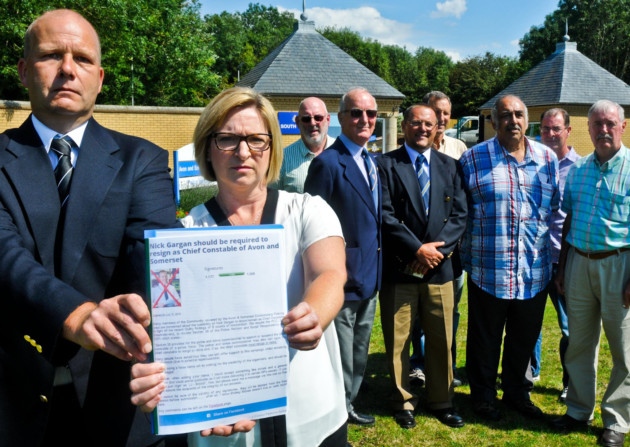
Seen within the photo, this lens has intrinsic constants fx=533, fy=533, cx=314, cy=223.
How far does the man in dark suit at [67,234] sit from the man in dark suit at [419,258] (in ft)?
9.43

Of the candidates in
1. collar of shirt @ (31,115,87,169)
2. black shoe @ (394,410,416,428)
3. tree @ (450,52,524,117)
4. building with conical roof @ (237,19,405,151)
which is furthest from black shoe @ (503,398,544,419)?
tree @ (450,52,524,117)

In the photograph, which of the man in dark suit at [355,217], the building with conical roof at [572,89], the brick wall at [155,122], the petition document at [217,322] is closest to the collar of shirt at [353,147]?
the man in dark suit at [355,217]

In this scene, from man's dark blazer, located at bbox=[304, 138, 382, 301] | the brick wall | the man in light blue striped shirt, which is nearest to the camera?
the man in light blue striped shirt

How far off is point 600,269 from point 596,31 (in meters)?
60.9

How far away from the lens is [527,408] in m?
4.67

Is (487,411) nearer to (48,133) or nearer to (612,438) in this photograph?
(612,438)

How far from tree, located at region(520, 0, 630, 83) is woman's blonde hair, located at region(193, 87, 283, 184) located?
190ft

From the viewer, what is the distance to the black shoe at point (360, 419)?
459cm

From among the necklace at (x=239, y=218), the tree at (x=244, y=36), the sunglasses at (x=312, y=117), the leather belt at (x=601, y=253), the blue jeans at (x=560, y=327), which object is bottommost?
the blue jeans at (x=560, y=327)

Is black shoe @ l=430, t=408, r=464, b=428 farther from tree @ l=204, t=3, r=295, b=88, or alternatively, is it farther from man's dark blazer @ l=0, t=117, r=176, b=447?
tree @ l=204, t=3, r=295, b=88

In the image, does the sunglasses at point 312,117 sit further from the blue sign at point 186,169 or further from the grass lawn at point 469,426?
the blue sign at point 186,169

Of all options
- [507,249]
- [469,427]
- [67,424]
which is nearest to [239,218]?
[67,424]

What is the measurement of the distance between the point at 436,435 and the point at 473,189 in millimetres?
2076

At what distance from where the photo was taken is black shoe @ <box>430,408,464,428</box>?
4.52 meters
